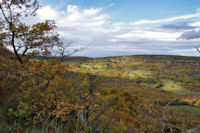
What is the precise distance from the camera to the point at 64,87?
1201cm

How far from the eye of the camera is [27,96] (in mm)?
8773

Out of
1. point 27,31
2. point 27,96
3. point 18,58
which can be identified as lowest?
point 27,96

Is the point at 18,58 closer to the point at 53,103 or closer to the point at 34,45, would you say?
the point at 34,45

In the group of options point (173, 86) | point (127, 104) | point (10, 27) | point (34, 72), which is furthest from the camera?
point (173, 86)

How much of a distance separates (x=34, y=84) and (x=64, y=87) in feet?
7.42

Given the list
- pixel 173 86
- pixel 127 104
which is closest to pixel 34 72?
pixel 127 104

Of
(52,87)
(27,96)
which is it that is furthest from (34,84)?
(27,96)

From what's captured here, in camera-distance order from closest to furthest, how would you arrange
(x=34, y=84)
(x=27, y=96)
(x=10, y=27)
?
(x=27, y=96) < (x=34, y=84) < (x=10, y=27)

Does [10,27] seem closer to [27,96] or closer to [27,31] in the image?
[27,31]

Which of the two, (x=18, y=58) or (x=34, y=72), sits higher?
(x=18, y=58)

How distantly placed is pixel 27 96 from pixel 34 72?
127 inches

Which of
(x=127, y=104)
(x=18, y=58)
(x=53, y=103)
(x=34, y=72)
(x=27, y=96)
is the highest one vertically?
(x=18, y=58)

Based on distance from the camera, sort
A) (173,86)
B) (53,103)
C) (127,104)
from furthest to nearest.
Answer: (173,86) → (127,104) → (53,103)

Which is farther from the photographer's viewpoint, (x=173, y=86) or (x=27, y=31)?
(x=173, y=86)
